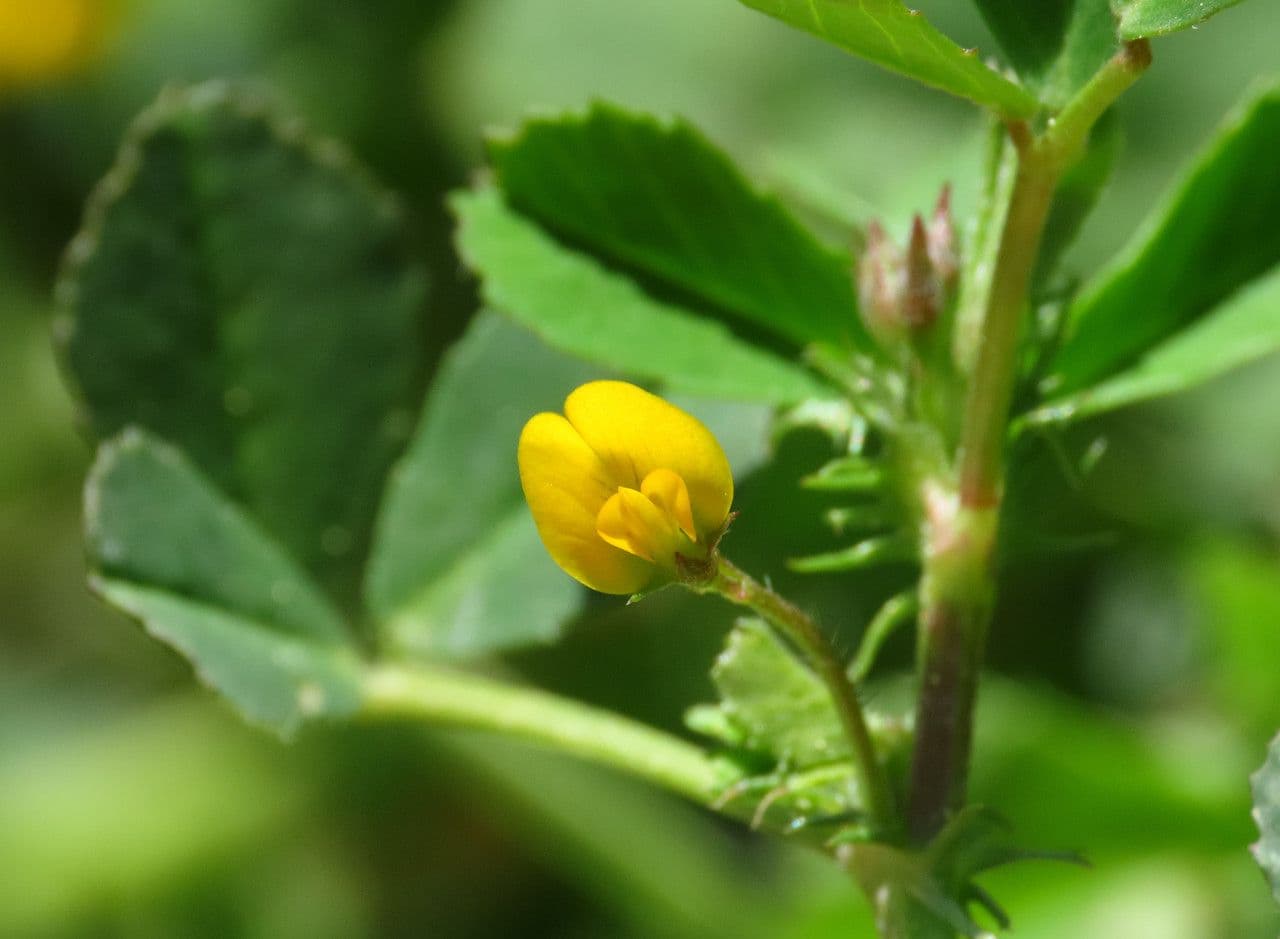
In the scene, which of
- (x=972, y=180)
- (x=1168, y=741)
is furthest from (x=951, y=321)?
(x=1168, y=741)

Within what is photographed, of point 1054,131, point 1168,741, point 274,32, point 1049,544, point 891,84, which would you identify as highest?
point 1054,131

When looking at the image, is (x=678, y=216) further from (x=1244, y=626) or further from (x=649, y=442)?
(x=1244, y=626)

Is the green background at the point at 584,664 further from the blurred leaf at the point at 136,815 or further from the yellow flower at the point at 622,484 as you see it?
the yellow flower at the point at 622,484

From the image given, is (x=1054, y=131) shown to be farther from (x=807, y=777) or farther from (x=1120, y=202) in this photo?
(x=1120, y=202)

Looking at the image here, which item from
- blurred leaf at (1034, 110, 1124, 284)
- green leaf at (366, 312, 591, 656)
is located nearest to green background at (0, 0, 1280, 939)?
green leaf at (366, 312, 591, 656)

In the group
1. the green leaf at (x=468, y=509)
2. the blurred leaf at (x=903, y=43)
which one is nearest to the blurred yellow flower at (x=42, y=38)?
the green leaf at (x=468, y=509)

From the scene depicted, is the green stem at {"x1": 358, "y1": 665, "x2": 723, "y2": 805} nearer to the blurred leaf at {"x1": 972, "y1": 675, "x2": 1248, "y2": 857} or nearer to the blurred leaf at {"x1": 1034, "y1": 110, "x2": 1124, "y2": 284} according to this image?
the blurred leaf at {"x1": 1034, "y1": 110, "x2": 1124, "y2": 284}
